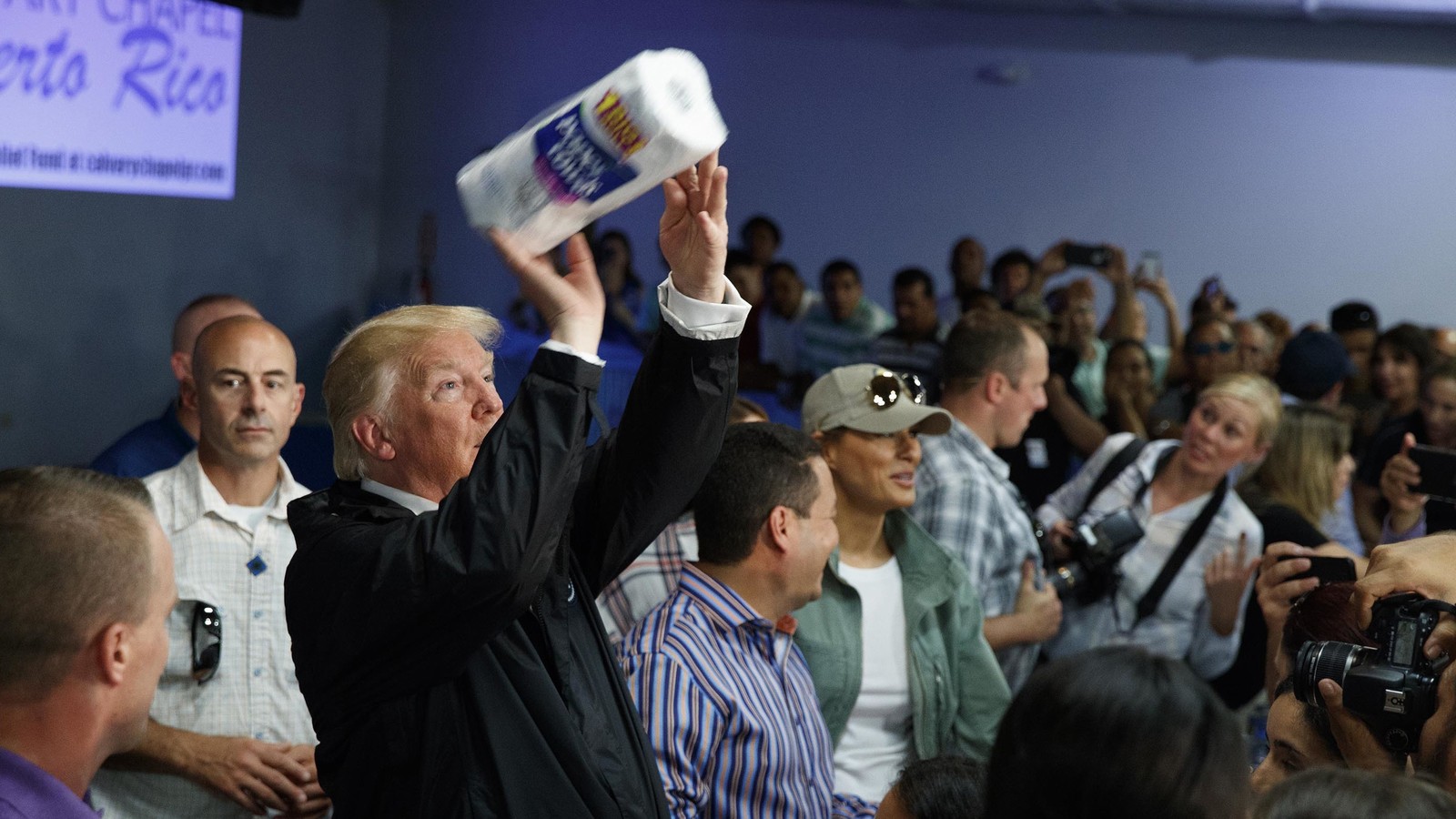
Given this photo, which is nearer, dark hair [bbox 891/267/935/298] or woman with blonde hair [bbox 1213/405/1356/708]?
woman with blonde hair [bbox 1213/405/1356/708]

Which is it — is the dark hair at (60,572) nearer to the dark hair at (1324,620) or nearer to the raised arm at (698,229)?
the raised arm at (698,229)

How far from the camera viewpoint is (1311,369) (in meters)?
4.44

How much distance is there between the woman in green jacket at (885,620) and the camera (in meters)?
2.47

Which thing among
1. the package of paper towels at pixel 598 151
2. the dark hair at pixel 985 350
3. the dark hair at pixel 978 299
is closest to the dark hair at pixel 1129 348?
the dark hair at pixel 978 299

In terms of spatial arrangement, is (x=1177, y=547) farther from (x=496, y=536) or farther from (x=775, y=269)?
(x=775, y=269)

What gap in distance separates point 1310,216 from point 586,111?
823cm

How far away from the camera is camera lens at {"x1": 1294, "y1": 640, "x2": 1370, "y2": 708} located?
5.19 ft

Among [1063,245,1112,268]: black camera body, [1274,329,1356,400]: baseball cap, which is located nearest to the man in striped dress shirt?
[1274,329,1356,400]: baseball cap

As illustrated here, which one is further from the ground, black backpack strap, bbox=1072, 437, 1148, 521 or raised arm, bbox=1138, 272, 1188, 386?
raised arm, bbox=1138, 272, 1188, 386

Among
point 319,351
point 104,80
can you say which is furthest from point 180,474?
point 319,351

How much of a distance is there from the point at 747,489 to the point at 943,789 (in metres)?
0.67

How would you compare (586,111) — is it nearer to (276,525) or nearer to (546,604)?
(546,604)

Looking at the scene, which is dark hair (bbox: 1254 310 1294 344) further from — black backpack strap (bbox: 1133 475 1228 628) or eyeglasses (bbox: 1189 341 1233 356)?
black backpack strap (bbox: 1133 475 1228 628)

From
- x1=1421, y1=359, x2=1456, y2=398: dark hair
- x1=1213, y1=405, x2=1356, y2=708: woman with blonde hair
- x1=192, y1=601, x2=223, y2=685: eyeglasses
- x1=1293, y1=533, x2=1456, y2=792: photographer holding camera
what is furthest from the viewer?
x1=1421, y1=359, x2=1456, y2=398: dark hair
